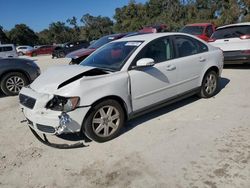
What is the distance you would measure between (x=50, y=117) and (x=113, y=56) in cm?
172

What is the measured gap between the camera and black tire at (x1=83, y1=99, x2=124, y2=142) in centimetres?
423

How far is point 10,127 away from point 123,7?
65.3 m

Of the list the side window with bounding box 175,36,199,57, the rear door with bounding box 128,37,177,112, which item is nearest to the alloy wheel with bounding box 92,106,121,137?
the rear door with bounding box 128,37,177,112

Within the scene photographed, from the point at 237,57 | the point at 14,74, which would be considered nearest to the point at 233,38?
the point at 237,57

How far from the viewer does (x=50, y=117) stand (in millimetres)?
4059

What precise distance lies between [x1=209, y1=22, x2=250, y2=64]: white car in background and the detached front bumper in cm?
645

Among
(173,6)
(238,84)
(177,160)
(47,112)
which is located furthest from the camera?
(173,6)

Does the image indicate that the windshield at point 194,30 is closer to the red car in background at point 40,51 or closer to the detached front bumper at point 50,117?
the detached front bumper at point 50,117

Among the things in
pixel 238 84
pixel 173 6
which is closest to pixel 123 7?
pixel 173 6

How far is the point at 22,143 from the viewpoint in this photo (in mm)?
4727

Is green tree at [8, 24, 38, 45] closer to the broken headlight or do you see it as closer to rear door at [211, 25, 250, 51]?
rear door at [211, 25, 250, 51]

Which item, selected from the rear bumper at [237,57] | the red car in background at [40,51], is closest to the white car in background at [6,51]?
the rear bumper at [237,57]

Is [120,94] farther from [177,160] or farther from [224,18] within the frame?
[224,18]

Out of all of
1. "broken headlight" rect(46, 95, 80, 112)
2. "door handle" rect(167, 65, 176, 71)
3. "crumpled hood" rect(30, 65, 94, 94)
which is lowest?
"broken headlight" rect(46, 95, 80, 112)
